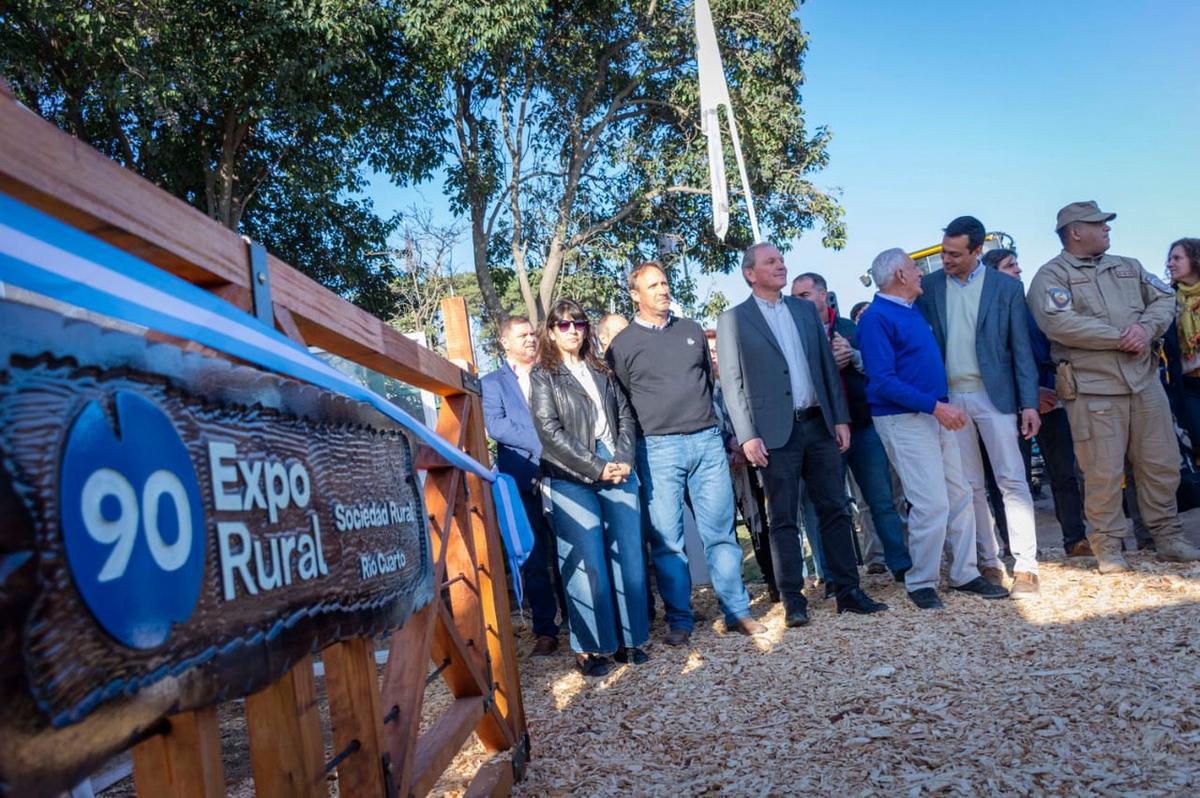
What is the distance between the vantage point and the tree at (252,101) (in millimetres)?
10734

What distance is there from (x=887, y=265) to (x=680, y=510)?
1.94 meters

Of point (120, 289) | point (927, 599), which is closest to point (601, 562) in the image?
point (927, 599)

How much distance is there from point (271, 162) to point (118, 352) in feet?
45.4

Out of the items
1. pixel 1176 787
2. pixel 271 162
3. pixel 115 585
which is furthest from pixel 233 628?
pixel 271 162

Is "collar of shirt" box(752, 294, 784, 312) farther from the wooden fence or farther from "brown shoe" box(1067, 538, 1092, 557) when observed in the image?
"brown shoe" box(1067, 538, 1092, 557)

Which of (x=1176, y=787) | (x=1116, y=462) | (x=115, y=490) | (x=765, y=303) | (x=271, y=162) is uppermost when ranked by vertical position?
(x=271, y=162)

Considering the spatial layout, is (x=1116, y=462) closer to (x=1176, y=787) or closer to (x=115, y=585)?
(x=1176, y=787)

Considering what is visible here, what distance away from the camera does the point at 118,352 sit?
1137 millimetres

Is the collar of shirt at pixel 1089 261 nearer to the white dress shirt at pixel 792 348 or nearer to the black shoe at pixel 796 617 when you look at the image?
the white dress shirt at pixel 792 348

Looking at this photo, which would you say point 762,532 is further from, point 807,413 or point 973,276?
point 973,276

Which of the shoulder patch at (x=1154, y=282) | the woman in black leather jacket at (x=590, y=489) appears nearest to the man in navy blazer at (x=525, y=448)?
the woman in black leather jacket at (x=590, y=489)

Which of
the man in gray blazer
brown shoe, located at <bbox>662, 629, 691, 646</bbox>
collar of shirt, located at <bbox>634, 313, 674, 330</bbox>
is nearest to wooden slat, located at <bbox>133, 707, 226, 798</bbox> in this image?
brown shoe, located at <bbox>662, 629, 691, 646</bbox>

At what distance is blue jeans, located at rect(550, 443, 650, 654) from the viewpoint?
5.09 meters

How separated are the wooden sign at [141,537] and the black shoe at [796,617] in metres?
4.15
